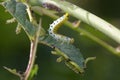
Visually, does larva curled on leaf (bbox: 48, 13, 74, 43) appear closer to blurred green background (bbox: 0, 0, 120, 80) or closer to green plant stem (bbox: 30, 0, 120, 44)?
green plant stem (bbox: 30, 0, 120, 44)

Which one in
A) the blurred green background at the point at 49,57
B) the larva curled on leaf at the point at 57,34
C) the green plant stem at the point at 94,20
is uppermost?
the green plant stem at the point at 94,20

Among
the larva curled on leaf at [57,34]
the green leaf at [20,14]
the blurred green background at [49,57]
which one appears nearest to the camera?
the green leaf at [20,14]

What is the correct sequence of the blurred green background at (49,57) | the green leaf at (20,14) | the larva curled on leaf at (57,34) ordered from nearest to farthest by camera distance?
the green leaf at (20,14) → the larva curled on leaf at (57,34) → the blurred green background at (49,57)

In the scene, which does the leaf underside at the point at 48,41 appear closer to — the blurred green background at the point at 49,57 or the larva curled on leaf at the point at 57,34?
the larva curled on leaf at the point at 57,34

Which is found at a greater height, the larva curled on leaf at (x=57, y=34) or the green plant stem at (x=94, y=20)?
the green plant stem at (x=94, y=20)

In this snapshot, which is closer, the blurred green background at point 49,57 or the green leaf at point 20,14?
the green leaf at point 20,14

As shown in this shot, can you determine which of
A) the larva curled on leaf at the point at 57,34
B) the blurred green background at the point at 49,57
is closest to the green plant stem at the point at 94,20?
the larva curled on leaf at the point at 57,34

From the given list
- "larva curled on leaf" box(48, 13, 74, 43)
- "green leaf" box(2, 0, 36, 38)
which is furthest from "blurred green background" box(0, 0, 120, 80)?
"green leaf" box(2, 0, 36, 38)

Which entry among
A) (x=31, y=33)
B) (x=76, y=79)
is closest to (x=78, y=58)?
(x=31, y=33)

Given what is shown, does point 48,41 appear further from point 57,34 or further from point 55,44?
point 57,34

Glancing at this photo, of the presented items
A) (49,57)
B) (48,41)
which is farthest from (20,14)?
(49,57)

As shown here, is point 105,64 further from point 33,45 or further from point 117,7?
point 33,45
